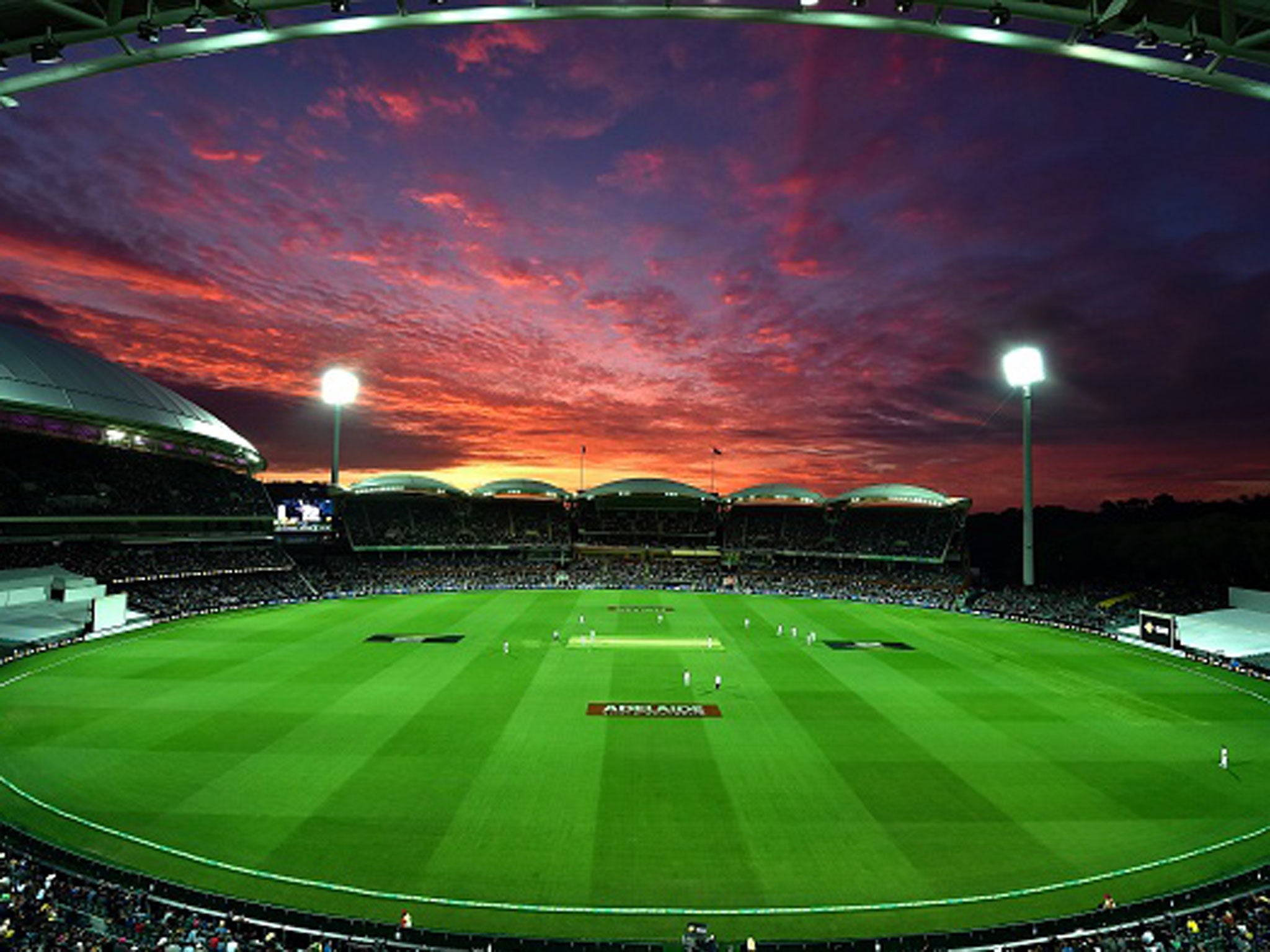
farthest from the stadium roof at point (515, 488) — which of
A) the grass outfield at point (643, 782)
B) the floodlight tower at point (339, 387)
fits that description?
the grass outfield at point (643, 782)

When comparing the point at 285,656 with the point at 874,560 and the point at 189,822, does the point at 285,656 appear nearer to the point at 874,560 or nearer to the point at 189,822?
the point at 189,822

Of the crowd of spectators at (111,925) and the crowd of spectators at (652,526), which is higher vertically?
the crowd of spectators at (652,526)

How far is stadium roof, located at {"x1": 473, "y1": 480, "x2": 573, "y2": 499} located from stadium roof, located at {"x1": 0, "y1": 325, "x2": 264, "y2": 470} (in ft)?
109

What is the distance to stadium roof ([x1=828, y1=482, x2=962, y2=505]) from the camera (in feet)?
255

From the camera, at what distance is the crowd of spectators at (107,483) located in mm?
53969

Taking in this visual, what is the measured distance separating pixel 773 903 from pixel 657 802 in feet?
17.7

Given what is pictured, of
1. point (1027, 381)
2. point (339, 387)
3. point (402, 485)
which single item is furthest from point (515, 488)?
point (1027, 381)

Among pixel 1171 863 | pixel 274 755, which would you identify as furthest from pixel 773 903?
pixel 274 755

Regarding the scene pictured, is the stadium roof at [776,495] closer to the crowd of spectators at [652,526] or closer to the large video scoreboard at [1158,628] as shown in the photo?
the crowd of spectators at [652,526]

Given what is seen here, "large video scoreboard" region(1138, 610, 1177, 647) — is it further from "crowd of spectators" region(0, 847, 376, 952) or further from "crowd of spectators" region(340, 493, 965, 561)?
"crowd of spectators" region(0, 847, 376, 952)

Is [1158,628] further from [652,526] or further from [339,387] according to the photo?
[339,387]

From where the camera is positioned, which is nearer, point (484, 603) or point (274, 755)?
point (274, 755)

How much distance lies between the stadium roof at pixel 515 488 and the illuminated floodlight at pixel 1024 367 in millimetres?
54549

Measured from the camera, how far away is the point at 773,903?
51.4 feet
